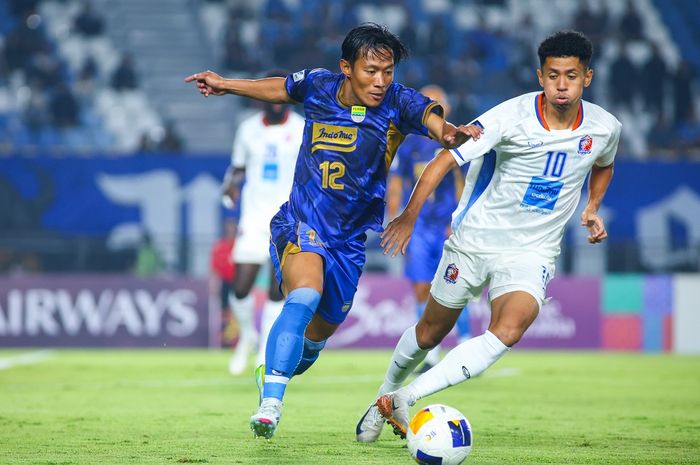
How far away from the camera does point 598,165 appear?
7.33m

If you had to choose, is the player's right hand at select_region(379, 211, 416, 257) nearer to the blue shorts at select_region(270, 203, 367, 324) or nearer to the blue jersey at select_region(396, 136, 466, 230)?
the blue shorts at select_region(270, 203, 367, 324)

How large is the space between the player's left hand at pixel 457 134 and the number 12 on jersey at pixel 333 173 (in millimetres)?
680

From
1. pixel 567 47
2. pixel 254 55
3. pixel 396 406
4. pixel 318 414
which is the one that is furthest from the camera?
pixel 254 55

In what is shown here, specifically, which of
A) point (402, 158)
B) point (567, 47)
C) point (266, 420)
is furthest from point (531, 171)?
point (402, 158)

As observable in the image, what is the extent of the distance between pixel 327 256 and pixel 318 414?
2322mm

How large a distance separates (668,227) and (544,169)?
13.4 m

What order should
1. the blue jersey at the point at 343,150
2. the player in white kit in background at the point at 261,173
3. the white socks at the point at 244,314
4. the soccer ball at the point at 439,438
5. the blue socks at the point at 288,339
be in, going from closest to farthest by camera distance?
the soccer ball at the point at 439,438
the blue socks at the point at 288,339
the blue jersey at the point at 343,150
the player in white kit in background at the point at 261,173
the white socks at the point at 244,314

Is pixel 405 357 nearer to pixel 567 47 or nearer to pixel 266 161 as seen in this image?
pixel 567 47

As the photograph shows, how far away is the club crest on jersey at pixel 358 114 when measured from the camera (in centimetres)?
684

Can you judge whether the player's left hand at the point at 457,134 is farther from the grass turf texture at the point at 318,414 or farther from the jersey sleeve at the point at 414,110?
the grass turf texture at the point at 318,414

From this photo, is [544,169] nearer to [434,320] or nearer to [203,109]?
[434,320]

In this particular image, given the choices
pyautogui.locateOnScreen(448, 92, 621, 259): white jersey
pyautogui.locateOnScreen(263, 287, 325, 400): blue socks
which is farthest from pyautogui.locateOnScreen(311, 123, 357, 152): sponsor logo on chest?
pyautogui.locateOnScreen(263, 287, 325, 400): blue socks

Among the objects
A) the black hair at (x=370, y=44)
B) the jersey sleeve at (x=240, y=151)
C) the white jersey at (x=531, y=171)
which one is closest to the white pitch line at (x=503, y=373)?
the jersey sleeve at (x=240, y=151)

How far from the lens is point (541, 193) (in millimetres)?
6926
